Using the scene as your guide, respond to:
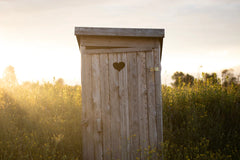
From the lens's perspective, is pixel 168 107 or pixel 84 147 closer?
pixel 84 147

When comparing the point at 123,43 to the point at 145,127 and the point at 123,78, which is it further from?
the point at 145,127

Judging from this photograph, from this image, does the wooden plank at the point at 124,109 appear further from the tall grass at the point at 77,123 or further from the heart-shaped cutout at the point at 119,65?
the tall grass at the point at 77,123

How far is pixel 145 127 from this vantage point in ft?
15.5

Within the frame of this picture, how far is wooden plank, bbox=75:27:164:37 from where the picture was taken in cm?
471

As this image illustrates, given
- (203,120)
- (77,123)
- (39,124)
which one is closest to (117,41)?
(77,123)

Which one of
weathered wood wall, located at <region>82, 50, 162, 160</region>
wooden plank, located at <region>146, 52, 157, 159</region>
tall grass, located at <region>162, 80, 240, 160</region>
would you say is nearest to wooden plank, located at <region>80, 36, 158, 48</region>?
weathered wood wall, located at <region>82, 50, 162, 160</region>

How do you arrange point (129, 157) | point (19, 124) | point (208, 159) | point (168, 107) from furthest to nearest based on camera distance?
point (168, 107)
point (19, 124)
point (129, 157)
point (208, 159)

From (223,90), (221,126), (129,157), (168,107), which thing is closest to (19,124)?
(129,157)

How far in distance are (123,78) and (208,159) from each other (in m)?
2.44

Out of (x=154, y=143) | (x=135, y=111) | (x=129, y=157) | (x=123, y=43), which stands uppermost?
(x=123, y=43)

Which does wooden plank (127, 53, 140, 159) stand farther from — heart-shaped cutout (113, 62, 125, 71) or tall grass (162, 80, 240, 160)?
tall grass (162, 80, 240, 160)

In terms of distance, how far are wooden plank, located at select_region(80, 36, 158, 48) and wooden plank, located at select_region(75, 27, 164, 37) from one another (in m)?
0.14

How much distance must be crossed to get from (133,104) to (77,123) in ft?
6.35

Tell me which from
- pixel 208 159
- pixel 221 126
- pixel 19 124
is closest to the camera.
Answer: pixel 208 159
